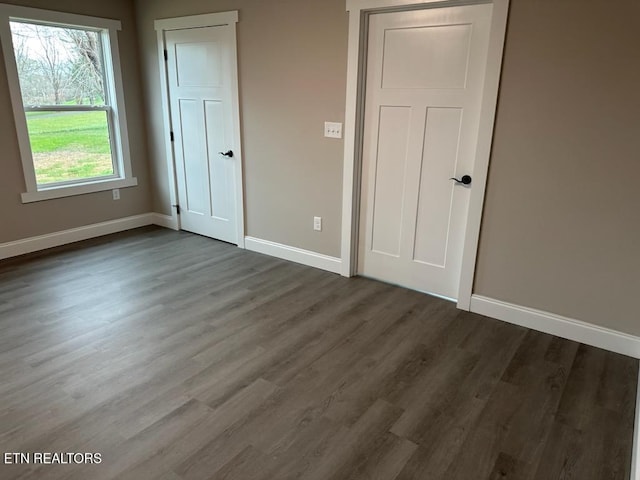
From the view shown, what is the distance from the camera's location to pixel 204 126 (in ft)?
14.3

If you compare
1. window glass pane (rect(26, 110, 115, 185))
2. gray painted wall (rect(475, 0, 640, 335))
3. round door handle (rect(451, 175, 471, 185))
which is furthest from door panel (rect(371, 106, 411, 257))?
window glass pane (rect(26, 110, 115, 185))

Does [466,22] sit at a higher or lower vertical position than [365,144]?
higher

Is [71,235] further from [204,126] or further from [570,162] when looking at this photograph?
[570,162]

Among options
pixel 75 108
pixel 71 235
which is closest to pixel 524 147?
pixel 75 108

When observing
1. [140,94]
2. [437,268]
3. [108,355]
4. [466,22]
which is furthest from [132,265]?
[466,22]

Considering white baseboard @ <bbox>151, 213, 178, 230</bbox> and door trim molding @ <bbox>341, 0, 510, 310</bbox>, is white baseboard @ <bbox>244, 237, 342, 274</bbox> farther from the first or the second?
white baseboard @ <bbox>151, 213, 178, 230</bbox>

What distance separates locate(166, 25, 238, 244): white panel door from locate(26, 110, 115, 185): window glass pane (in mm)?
757

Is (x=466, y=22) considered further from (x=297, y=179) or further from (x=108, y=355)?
(x=108, y=355)

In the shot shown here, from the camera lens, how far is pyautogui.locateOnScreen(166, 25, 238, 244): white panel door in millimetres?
4070

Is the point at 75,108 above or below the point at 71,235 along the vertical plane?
above

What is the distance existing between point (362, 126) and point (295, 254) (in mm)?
1318

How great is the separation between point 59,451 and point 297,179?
2600mm

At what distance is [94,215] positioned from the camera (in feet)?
15.3

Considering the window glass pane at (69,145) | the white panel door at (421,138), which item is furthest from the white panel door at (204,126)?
the white panel door at (421,138)
